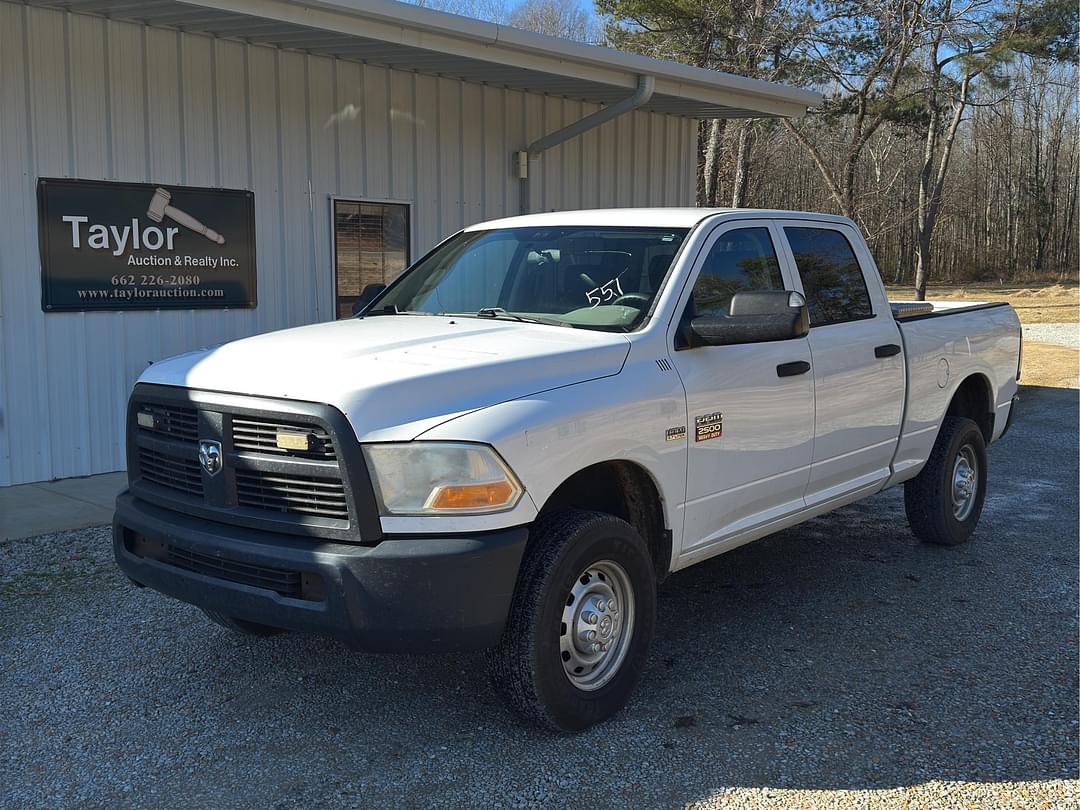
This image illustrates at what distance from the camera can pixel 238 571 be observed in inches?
146

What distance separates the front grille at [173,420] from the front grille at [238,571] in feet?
1.42

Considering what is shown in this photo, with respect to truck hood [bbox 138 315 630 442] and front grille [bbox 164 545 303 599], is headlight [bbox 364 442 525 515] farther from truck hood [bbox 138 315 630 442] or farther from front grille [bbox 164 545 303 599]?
front grille [bbox 164 545 303 599]

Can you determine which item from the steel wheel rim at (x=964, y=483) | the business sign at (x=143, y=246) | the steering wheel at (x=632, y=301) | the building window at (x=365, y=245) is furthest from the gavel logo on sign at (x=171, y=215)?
the steel wheel rim at (x=964, y=483)

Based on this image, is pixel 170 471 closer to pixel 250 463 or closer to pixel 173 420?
pixel 173 420

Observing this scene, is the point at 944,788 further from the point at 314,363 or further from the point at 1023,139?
the point at 1023,139

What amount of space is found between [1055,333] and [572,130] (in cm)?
1856

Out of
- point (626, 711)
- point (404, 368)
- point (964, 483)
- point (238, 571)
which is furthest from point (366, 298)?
point (964, 483)

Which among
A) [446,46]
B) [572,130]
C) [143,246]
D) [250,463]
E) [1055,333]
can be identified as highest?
[446,46]

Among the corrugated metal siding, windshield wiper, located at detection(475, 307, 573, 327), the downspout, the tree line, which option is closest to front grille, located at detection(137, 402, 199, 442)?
windshield wiper, located at detection(475, 307, 573, 327)

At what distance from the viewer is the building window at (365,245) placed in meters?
9.76

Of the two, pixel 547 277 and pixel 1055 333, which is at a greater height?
pixel 547 277

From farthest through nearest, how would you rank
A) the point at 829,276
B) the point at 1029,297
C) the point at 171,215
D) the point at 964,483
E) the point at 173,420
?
the point at 1029,297, the point at 171,215, the point at 964,483, the point at 829,276, the point at 173,420

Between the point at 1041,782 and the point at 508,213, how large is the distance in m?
8.57

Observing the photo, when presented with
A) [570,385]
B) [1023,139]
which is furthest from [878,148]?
[570,385]
